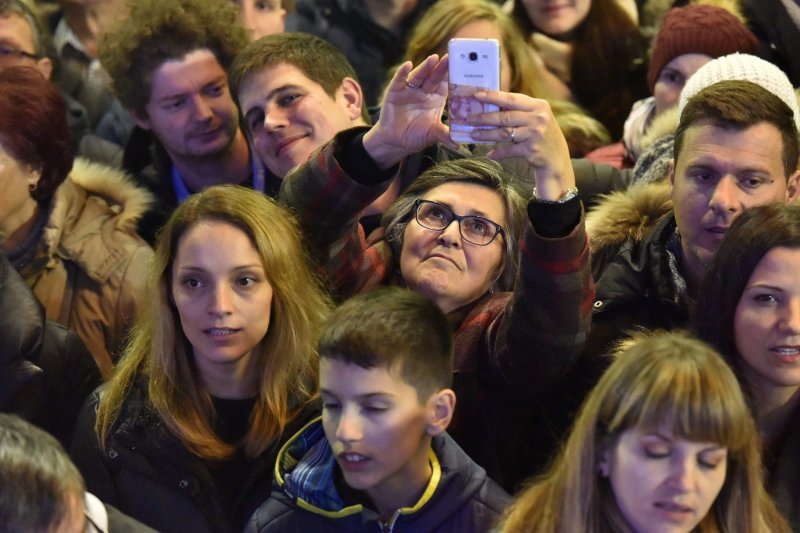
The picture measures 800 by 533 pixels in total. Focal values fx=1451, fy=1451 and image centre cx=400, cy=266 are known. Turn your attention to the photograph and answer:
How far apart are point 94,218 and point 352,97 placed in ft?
2.87

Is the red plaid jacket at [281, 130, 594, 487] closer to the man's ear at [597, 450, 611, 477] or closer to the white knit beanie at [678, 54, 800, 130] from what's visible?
the man's ear at [597, 450, 611, 477]

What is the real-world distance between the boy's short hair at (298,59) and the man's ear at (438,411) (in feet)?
4.88

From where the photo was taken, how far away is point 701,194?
3.60 meters

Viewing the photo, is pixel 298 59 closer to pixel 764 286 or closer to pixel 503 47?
pixel 503 47

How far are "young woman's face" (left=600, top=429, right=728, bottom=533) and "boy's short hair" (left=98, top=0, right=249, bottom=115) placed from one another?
252cm

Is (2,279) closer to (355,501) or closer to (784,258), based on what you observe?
(355,501)


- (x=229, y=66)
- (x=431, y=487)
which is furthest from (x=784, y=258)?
(x=229, y=66)

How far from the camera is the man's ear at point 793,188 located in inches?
146

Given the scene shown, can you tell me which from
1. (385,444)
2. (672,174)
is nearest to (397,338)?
(385,444)

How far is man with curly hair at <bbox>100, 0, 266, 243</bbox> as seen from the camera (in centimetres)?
481

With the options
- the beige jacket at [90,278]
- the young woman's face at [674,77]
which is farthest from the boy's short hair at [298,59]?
the young woman's face at [674,77]

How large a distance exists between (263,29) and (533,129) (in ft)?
8.25

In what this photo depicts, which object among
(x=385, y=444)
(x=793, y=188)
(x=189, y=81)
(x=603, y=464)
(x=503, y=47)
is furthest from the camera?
(x=503, y=47)

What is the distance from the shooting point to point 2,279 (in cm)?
384
